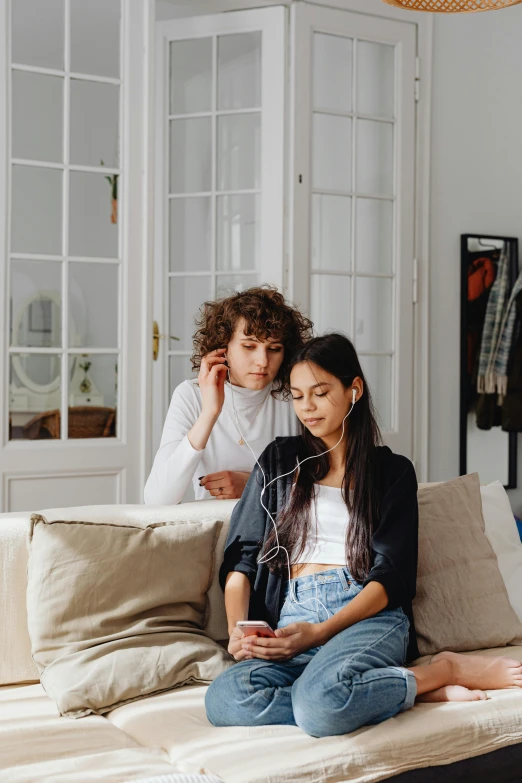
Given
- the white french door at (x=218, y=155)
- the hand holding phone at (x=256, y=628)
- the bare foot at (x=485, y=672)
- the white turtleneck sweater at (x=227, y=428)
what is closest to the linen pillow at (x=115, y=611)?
the hand holding phone at (x=256, y=628)

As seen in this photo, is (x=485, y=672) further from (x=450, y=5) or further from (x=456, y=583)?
(x=450, y=5)

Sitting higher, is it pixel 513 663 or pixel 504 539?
pixel 504 539

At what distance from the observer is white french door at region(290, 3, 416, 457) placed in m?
3.92

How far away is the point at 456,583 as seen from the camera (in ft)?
7.22

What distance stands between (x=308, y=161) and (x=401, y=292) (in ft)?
2.42

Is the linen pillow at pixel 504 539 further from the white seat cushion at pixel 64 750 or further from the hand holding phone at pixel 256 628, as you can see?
the white seat cushion at pixel 64 750

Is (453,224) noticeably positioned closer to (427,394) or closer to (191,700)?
(427,394)

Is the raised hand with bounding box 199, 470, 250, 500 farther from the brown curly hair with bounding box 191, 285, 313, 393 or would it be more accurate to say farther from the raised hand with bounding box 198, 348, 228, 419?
Answer: the brown curly hair with bounding box 191, 285, 313, 393

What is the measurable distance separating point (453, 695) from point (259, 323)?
107 cm

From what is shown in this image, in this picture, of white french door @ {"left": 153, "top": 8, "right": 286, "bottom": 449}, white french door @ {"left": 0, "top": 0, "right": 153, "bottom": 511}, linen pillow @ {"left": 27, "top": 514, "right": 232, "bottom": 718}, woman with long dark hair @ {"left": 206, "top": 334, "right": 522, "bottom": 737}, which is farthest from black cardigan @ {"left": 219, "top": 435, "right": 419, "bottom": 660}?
white french door @ {"left": 153, "top": 8, "right": 286, "bottom": 449}

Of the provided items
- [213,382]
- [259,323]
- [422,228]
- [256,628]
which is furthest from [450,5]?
[422,228]

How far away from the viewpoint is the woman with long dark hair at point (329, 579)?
1733 millimetres

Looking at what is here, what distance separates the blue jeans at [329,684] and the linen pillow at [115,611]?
0.18 m

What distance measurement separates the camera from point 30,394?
3.47 meters
